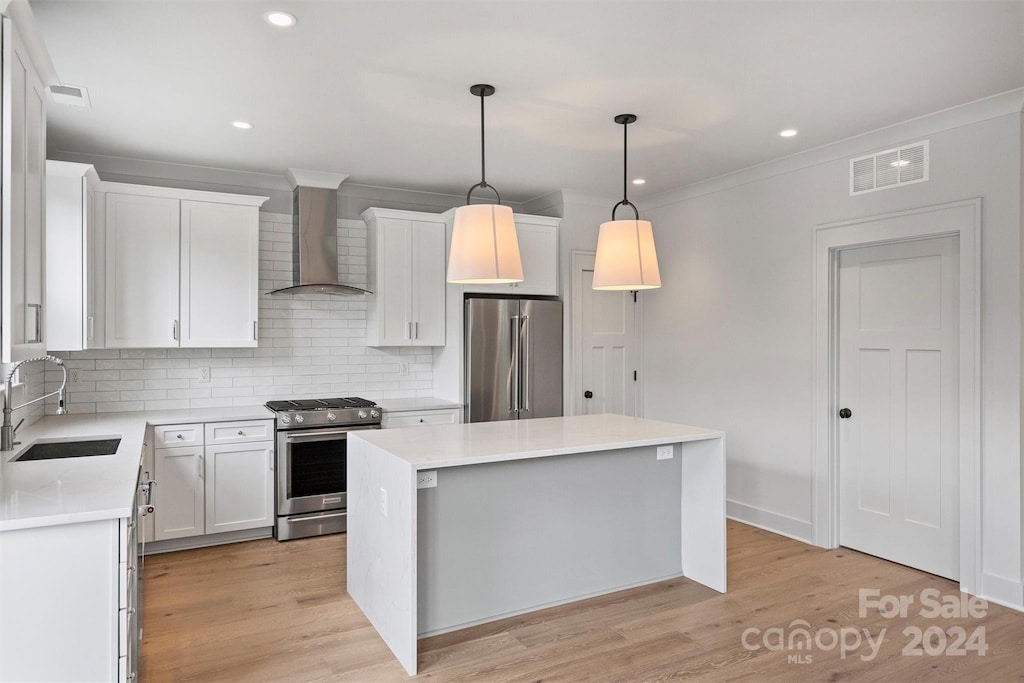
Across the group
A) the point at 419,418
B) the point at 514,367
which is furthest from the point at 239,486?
the point at 514,367

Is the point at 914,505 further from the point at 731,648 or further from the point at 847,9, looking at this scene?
the point at 847,9

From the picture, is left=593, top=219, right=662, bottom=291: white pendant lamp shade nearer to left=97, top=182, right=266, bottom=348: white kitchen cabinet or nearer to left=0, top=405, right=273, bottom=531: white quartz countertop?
left=0, top=405, right=273, bottom=531: white quartz countertop

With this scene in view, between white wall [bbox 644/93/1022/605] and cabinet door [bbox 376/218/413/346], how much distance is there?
2.13 metres

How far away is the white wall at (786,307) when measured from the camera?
340 cm

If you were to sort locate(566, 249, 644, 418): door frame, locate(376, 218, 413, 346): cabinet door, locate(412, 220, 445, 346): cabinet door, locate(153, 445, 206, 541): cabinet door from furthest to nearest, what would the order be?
locate(566, 249, 644, 418): door frame, locate(412, 220, 445, 346): cabinet door, locate(376, 218, 413, 346): cabinet door, locate(153, 445, 206, 541): cabinet door

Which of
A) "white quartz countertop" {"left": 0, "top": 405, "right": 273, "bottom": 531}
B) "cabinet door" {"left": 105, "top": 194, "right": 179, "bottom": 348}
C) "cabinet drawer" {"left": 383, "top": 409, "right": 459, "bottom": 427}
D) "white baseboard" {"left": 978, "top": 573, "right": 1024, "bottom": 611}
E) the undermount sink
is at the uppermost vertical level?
"cabinet door" {"left": 105, "top": 194, "right": 179, "bottom": 348}

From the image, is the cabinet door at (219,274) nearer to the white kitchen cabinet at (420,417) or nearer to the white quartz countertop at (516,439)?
the white kitchen cabinet at (420,417)

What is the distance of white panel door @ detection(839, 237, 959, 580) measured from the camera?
12.3ft

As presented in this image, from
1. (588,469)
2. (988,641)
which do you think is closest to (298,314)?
(588,469)

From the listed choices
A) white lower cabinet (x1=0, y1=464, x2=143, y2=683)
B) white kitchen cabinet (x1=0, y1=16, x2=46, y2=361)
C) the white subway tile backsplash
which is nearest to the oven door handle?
the white subway tile backsplash

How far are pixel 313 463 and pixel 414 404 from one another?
0.91 meters

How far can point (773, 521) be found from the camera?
4.71 meters

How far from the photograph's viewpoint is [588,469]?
347cm

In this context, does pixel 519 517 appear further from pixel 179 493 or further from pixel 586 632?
pixel 179 493
